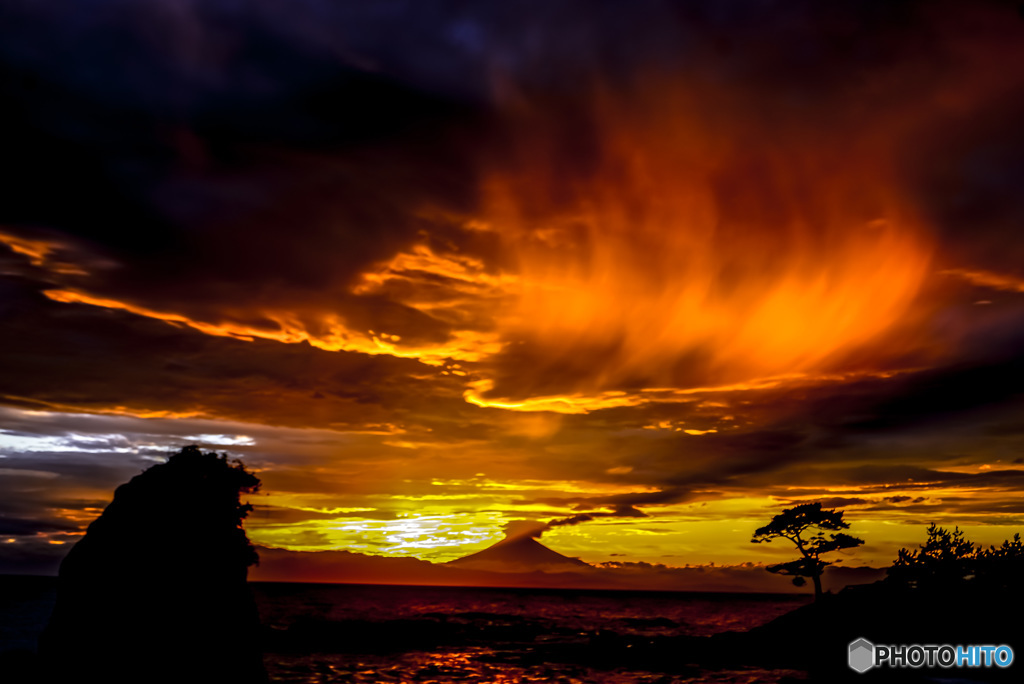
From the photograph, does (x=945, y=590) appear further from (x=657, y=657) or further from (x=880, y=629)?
(x=657, y=657)

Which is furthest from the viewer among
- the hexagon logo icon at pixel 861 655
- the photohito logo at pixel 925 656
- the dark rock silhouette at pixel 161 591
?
the hexagon logo icon at pixel 861 655

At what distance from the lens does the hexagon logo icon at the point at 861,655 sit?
2814cm

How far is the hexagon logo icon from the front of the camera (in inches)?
1108

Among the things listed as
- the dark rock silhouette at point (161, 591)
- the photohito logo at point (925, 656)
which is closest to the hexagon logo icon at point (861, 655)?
the photohito logo at point (925, 656)

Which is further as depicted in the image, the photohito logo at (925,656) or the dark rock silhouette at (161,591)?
the photohito logo at (925,656)

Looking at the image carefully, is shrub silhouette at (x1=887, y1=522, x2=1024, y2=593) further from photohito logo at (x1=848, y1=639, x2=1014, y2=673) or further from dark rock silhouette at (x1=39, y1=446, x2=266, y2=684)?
dark rock silhouette at (x1=39, y1=446, x2=266, y2=684)

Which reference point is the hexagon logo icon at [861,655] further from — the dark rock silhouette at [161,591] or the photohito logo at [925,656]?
the dark rock silhouette at [161,591]

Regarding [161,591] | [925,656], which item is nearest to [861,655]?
[925,656]

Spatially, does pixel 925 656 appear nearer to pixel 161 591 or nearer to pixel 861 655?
pixel 861 655

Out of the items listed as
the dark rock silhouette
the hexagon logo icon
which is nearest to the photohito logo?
the hexagon logo icon

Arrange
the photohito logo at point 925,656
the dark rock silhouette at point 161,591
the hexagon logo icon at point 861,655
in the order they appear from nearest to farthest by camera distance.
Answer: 1. the dark rock silhouette at point 161,591
2. the photohito logo at point 925,656
3. the hexagon logo icon at point 861,655

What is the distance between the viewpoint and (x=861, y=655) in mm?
29203

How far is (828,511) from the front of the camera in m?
47.6

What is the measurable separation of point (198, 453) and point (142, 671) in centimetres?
802
